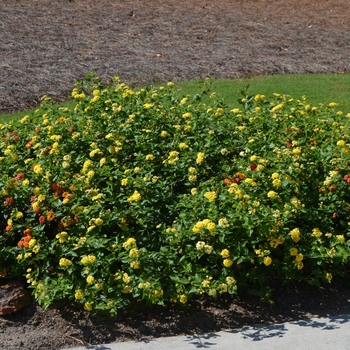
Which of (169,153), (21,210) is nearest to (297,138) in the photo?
(169,153)

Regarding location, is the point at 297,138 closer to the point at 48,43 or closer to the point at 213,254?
the point at 213,254

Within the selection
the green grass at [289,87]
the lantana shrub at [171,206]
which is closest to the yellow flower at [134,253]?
the lantana shrub at [171,206]

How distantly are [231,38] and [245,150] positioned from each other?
21.0 ft

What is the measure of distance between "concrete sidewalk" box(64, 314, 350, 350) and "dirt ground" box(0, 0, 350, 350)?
5033 millimetres

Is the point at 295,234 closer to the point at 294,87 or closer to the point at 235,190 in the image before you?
the point at 235,190

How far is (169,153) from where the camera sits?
16.8 ft

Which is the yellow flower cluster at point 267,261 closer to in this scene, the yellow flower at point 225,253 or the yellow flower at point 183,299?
the yellow flower at point 225,253

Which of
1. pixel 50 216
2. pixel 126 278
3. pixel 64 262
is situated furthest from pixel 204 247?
pixel 50 216

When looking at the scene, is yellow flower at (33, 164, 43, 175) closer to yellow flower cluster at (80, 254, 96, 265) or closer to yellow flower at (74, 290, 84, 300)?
yellow flower cluster at (80, 254, 96, 265)

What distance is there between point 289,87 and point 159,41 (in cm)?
288

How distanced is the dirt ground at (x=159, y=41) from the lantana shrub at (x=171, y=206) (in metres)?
3.50

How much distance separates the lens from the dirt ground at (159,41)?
9383 mm

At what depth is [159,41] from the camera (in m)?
11.0

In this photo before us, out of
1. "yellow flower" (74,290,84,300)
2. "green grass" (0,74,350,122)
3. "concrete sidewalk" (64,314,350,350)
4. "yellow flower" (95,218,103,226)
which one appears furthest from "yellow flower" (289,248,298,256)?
"green grass" (0,74,350,122)
